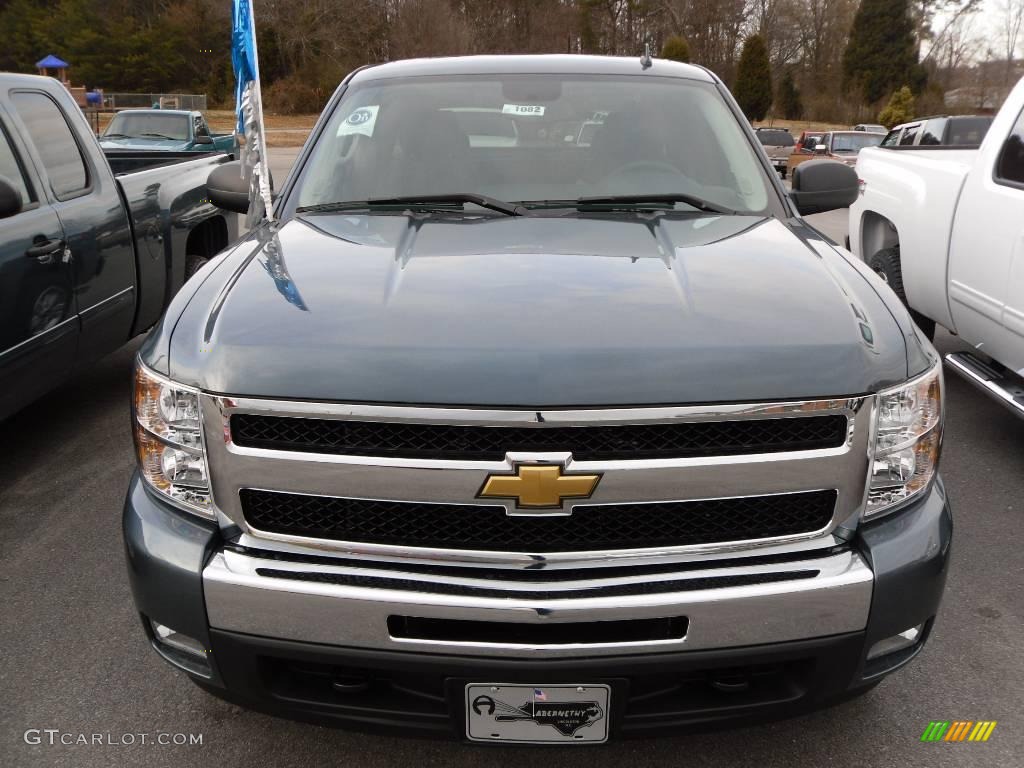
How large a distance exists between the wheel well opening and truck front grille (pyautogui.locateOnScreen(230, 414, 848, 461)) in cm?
464

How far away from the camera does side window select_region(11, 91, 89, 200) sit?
4523 mm

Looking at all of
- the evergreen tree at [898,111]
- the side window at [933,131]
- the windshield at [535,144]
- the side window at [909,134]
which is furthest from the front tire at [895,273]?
the evergreen tree at [898,111]

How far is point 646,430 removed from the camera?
189cm

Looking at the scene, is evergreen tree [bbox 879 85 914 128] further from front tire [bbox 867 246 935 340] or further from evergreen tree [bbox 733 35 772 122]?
front tire [bbox 867 246 935 340]

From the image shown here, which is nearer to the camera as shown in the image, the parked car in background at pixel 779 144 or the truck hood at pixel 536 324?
the truck hood at pixel 536 324

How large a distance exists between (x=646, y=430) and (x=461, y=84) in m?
2.11

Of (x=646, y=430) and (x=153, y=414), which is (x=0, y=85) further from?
(x=646, y=430)

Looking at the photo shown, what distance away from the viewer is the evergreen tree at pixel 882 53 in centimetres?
5578

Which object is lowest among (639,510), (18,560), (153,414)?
(18,560)

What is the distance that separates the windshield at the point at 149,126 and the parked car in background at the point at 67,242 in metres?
11.6

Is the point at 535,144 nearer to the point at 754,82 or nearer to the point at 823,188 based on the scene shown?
the point at 823,188

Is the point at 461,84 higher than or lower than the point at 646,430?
higher

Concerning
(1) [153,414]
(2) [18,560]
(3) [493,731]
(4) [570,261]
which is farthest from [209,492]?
(2) [18,560]

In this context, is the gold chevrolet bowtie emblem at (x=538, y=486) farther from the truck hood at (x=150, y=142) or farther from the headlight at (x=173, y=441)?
the truck hood at (x=150, y=142)
